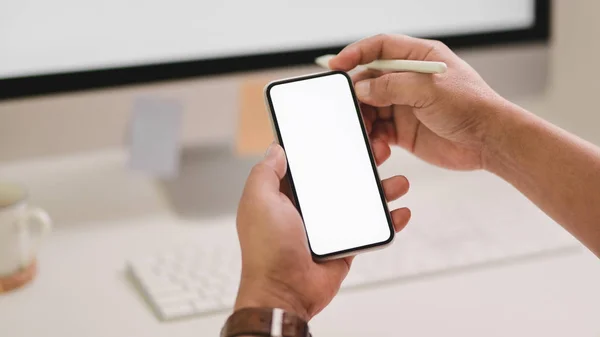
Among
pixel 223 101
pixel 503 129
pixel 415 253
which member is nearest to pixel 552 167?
pixel 503 129

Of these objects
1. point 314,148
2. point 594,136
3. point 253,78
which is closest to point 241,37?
point 253,78

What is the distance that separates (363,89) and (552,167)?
17 cm

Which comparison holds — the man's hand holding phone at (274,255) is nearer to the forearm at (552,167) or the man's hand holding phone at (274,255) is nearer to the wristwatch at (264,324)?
the wristwatch at (264,324)

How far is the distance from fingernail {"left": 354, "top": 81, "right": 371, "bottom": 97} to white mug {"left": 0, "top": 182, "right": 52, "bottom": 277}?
297mm

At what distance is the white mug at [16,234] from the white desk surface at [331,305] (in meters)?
0.02

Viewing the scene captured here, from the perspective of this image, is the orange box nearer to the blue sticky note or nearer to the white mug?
the blue sticky note

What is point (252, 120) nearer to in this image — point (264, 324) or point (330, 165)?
point (330, 165)

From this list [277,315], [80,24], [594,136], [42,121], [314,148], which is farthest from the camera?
[594,136]

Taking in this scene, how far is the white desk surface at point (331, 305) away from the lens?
62 cm

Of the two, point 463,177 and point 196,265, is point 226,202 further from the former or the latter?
point 463,177

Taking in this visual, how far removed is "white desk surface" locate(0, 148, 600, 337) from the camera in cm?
62

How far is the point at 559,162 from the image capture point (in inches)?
23.3

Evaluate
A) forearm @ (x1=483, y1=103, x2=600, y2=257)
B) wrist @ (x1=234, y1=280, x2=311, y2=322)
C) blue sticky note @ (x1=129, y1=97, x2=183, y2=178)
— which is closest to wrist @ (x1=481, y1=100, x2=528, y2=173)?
forearm @ (x1=483, y1=103, x2=600, y2=257)

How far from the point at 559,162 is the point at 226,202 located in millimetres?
364
